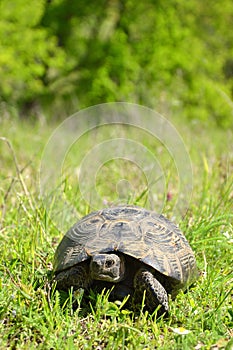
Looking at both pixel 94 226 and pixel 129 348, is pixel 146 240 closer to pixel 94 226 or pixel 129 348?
pixel 94 226

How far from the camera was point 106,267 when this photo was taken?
2.62 m

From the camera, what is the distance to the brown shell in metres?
2.71

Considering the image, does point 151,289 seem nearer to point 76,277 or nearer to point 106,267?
point 106,267

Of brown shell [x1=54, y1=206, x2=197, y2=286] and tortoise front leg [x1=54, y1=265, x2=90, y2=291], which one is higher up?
brown shell [x1=54, y1=206, x2=197, y2=286]

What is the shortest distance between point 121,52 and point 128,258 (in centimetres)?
1306

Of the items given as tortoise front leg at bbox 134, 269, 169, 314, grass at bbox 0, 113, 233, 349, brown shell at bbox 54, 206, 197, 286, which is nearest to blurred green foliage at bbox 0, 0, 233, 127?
grass at bbox 0, 113, 233, 349

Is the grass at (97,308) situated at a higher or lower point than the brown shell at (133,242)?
lower

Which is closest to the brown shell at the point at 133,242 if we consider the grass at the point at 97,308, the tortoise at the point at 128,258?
the tortoise at the point at 128,258

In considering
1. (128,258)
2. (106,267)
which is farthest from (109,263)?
(128,258)

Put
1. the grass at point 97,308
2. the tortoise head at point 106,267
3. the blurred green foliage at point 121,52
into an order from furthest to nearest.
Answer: the blurred green foliage at point 121,52
the tortoise head at point 106,267
the grass at point 97,308

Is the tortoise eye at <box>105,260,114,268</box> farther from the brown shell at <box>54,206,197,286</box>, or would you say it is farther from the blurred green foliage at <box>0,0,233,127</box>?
the blurred green foliage at <box>0,0,233,127</box>

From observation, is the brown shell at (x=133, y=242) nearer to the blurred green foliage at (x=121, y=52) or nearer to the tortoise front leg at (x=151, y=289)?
the tortoise front leg at (x=151, y=289)

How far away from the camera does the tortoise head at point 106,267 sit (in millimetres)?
2613

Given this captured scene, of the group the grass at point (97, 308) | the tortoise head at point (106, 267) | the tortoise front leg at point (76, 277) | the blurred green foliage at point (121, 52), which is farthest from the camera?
the blurred green foliage at point (121, 52)
